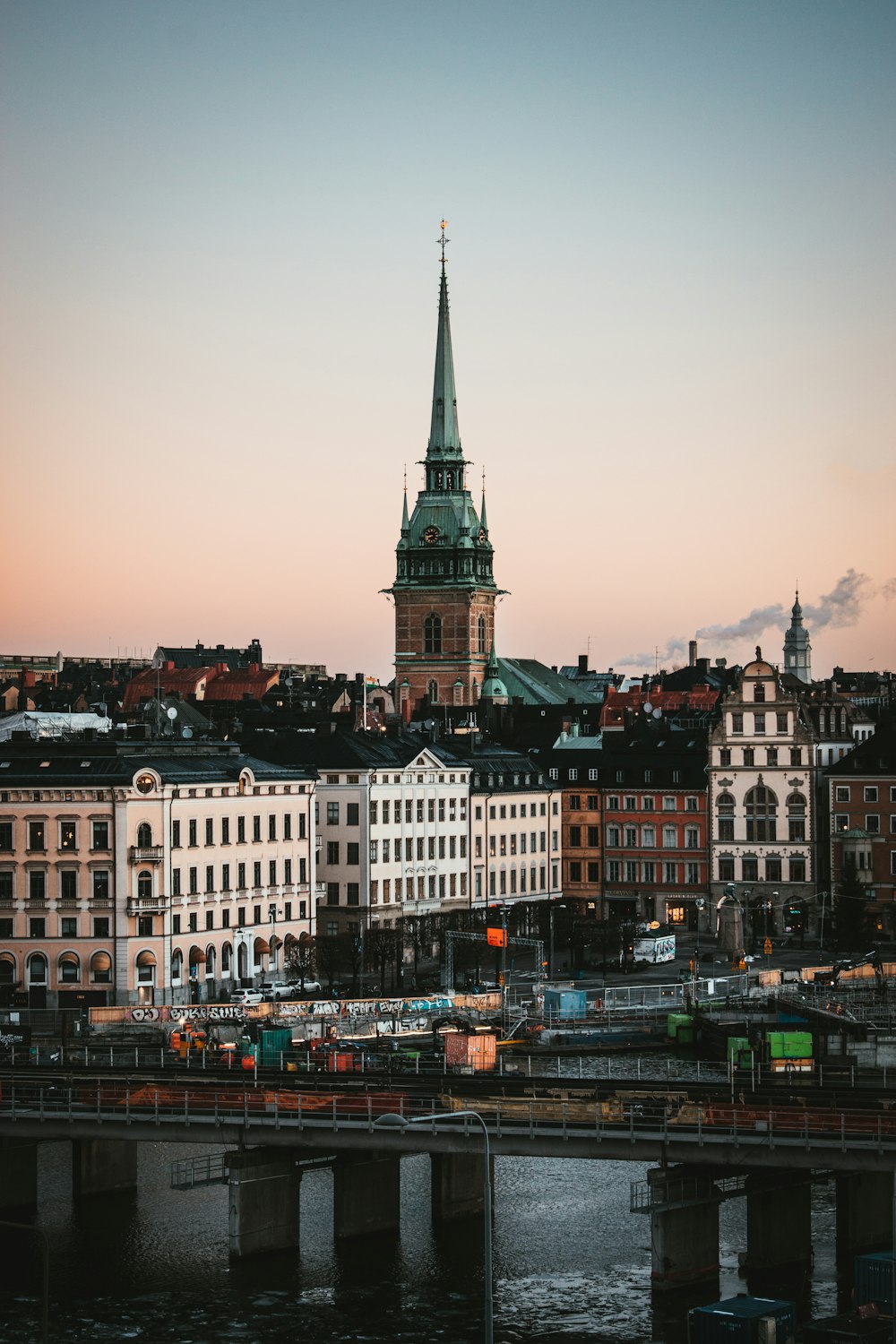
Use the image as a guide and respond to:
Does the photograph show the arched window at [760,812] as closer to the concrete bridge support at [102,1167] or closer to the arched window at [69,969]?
the arched window at [69,969]

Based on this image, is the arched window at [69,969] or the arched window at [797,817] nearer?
the arched window at [69,969]

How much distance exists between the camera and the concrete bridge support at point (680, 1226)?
79.4 meters

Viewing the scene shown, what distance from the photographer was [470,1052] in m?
104

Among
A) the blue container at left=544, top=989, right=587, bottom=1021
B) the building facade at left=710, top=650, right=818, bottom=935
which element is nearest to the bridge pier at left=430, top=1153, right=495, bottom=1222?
the blue container at left=544, top=989, right=587, bottom=1021

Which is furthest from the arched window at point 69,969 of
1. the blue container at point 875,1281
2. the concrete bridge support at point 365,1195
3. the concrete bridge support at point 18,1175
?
the blue container at point 875,1281

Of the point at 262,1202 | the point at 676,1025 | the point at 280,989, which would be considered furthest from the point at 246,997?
the point at 262,1202

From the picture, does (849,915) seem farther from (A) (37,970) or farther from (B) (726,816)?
(A) (37,970)

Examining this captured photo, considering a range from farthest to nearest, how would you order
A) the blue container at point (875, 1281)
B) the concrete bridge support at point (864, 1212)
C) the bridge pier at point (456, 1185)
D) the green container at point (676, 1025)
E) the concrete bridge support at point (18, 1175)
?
the green container at point (676, 1025) → the concrete bridge support at point (18, 1175) → the bridge pier at point (456, 1185) → the concrete bridge support at point (864, 1212) → the blue container at point (875, 1281)

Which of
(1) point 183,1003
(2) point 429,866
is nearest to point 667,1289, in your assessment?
(1) point 183,1003

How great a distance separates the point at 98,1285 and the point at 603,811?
325 ft

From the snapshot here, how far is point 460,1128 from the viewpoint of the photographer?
79.9 metres

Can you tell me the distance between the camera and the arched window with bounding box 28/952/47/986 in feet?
435

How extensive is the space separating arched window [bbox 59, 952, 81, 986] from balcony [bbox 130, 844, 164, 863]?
5571 millimetres

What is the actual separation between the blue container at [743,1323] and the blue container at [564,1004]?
2098 inches
